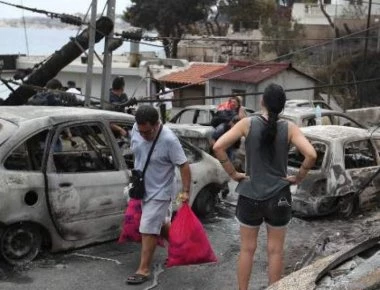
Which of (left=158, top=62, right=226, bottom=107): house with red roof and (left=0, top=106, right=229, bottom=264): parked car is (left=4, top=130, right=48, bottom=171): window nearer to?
(left=0, top=106, right=229, bottom=264): parked car

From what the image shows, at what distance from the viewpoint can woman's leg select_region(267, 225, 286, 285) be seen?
4.95 meters

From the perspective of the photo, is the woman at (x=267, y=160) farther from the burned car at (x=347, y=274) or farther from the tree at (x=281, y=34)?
the tree at (x=281, y=34)

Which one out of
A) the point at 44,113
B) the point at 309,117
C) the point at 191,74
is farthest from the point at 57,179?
the point at 191,74

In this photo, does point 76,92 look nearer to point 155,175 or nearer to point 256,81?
point 155,175

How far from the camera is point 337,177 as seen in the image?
8336 millimetres

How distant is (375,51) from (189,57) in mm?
17692

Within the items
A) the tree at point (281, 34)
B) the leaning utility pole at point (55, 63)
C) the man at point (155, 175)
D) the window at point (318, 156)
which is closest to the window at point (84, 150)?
the man at point (155, 175)

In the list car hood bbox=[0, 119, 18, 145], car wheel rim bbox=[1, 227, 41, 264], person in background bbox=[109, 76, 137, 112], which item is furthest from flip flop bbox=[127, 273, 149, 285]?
person in background bbox=[109, 76, 137, 112]

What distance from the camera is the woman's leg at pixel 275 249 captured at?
4953 millimetres

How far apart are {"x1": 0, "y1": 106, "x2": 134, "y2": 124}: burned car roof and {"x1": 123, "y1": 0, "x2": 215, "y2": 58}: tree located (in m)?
38.6

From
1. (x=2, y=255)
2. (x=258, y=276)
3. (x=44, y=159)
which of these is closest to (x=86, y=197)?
(x=44, y=159)

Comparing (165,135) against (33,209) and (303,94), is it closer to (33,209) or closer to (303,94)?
(33,209)

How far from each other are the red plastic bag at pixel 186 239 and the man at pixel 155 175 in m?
0.17

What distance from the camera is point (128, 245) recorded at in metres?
6.91
